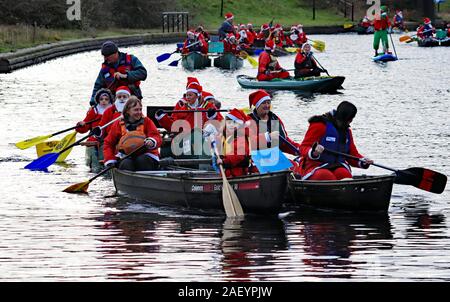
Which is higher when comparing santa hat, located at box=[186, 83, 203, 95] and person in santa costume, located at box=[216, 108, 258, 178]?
santa hat, located at box=[186, 83, 203, 95]

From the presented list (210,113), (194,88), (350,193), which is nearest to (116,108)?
(194,88)

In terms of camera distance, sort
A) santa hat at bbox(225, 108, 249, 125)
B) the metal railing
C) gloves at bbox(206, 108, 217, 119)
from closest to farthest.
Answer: santa hat at bbox(225, 108, 249, 125) → gloves at bbox(206, 108, 217, 119) → the metal railing

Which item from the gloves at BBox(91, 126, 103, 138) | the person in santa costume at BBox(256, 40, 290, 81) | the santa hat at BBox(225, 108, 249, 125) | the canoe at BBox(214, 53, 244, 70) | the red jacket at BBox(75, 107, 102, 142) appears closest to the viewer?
the santa hat at BBox(225, 108, 249, 125)

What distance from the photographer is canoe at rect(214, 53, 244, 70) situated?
54156mm

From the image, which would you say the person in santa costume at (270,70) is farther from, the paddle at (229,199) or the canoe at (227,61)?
the paddle at (229,199)

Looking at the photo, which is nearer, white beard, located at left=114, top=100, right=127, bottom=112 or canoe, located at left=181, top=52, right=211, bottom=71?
white beard, located at left=114, top=100, right=127, bottom=112

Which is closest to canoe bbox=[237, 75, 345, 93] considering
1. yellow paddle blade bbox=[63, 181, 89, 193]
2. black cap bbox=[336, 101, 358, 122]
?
yellow paddle blade bbox=[63, 181, 89, 193]

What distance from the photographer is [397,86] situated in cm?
4444

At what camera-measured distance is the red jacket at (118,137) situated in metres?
19.6

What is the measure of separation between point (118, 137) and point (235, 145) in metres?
2.47

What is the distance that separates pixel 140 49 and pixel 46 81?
19733 mm

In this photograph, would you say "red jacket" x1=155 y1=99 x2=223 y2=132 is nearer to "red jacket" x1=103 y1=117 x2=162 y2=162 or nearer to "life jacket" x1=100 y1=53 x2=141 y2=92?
"life jacket" x1=100 y1=53 x2=141 y2=92

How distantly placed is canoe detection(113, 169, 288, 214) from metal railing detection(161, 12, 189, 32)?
57983mm

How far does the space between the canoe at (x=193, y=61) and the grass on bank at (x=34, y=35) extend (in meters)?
7.15
